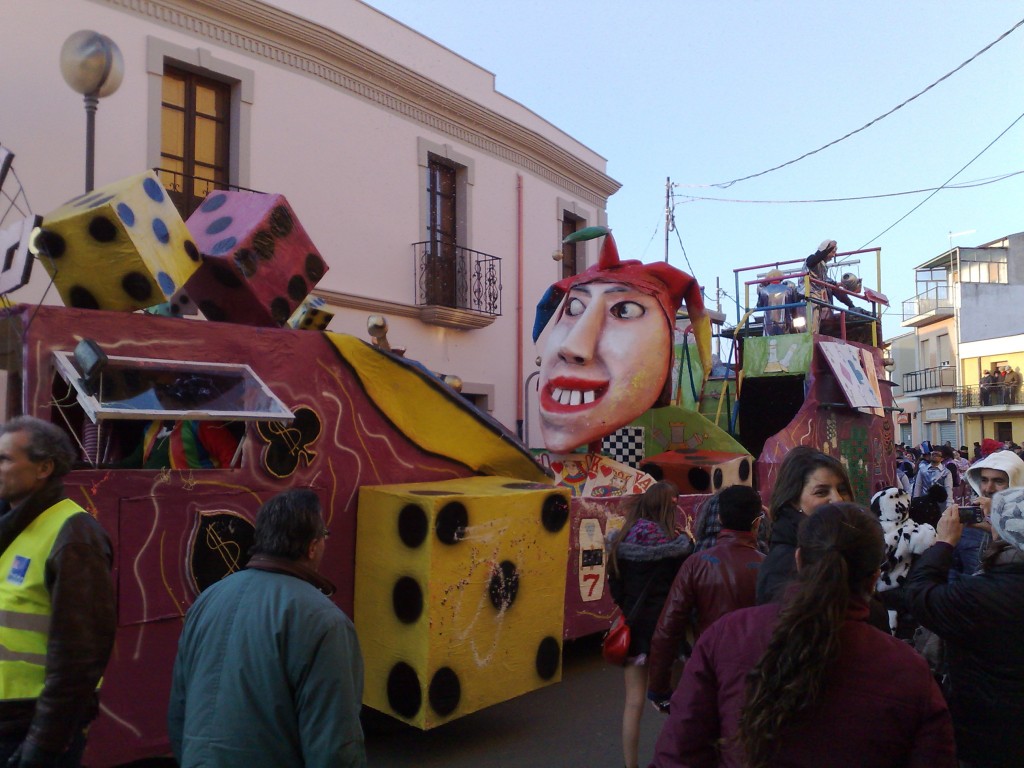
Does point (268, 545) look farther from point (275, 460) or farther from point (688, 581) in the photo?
point (275, 460)

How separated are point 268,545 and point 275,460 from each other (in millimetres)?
2172

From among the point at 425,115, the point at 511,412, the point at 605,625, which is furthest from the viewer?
the point at 511,412

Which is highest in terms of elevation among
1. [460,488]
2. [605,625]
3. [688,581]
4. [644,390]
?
[644,390]

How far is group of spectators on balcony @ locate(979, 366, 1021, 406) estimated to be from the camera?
35188 mm

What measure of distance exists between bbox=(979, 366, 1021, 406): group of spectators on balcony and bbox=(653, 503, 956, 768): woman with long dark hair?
3825 cm

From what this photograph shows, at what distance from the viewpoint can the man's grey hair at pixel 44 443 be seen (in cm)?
266

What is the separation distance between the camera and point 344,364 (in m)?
4.77

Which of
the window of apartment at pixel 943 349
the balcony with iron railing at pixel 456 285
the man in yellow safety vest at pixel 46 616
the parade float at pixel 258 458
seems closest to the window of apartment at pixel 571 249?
the balcony with iron railing at pixel 456 285

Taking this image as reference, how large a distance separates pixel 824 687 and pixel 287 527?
1297 mm

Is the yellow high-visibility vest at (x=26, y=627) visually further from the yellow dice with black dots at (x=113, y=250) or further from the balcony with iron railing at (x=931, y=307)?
the balcony with iron railing at (x=931, y=307)

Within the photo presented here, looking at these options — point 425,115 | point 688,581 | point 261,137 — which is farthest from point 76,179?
point 688,581

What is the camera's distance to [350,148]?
12.2 m

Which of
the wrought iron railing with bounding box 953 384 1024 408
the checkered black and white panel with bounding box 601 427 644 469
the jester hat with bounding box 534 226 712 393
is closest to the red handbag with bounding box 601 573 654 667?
the jester hat with bounding box 534 226 712 393

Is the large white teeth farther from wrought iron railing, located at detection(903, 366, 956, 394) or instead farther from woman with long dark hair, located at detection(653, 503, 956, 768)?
wrought iron railing, located at detection(903, 366, 956, 394)
